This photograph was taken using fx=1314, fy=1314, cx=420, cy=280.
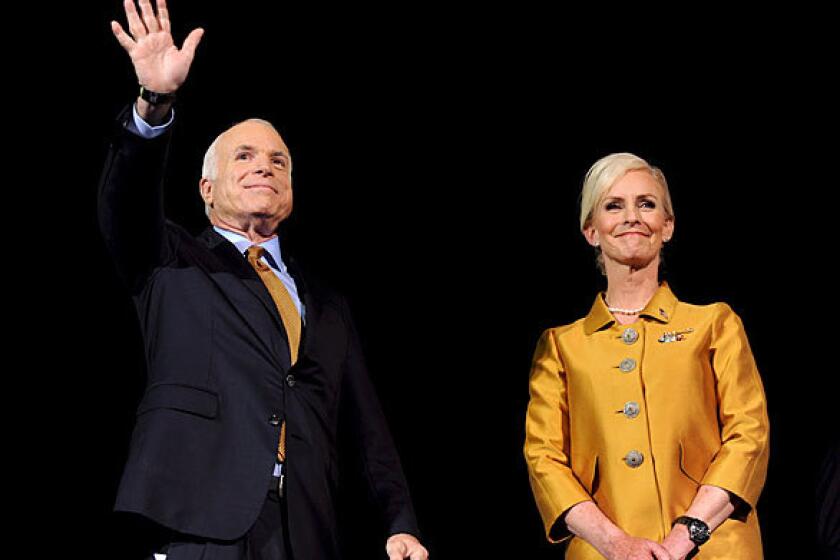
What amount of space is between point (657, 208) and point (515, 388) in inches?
35.5

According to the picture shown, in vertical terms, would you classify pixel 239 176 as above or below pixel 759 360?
above

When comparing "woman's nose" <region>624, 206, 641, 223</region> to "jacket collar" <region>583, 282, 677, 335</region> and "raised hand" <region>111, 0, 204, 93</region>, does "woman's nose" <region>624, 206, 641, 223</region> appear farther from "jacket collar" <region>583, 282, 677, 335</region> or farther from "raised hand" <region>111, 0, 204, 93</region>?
→ "raised hand" <region>111, 0, 204, 93</region>

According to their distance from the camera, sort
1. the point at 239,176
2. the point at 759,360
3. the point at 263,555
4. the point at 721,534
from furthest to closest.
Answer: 1. the point at 759,360
2. the point at 239,176
3. the point at 721,534
4. the point at 263,555

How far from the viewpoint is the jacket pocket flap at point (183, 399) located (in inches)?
114

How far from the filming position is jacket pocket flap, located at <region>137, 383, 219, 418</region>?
291 centimetres

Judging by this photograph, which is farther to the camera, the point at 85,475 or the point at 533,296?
the point at 533,296

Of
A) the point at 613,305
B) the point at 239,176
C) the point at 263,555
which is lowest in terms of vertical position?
the point at 263,555

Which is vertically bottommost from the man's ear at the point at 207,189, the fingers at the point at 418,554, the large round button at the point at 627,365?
the fingers at the point at 418,554

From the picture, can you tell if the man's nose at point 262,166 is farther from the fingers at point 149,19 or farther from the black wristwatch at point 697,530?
the black wristwatch at point 697,530

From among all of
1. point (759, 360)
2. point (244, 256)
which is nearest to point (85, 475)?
point (244, 256)

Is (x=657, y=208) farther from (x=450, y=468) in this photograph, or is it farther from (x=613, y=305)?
(x=450, y=468)

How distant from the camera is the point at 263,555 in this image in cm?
288

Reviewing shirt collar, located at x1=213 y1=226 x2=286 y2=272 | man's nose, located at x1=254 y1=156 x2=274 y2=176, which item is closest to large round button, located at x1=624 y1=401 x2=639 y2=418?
shirt collar, located at x1=213 y1=226 x2=286 y2=272

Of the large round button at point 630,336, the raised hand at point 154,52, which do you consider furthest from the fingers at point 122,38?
the large round button at point 630,336
